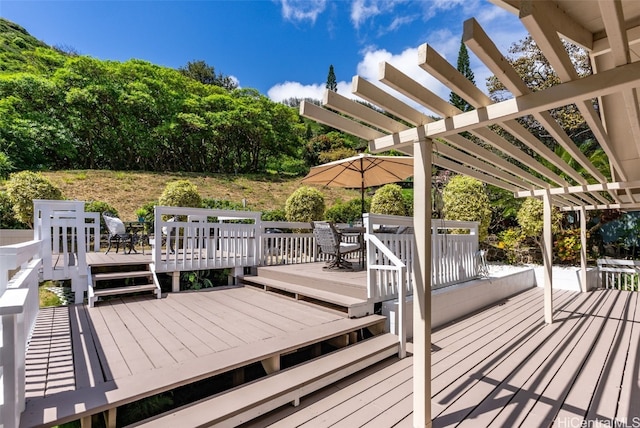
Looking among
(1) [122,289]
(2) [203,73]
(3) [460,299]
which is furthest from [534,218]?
(2) [203,73]

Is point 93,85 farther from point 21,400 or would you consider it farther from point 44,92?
point 21,400

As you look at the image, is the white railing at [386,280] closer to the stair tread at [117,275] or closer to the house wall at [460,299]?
the house wall at [460,299]

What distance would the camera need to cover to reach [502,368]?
10.2ft

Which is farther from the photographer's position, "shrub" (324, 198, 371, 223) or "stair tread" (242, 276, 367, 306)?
"shrub" (324, 198, 371, 223)

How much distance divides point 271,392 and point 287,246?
13.5 ft

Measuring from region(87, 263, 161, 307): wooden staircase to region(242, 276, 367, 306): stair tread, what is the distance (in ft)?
5.00

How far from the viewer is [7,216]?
895cm

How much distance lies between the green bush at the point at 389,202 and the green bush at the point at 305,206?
1.97 metres

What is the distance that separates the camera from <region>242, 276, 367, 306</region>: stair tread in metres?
3.81

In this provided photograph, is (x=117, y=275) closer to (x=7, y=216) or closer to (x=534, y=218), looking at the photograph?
(x=7, y=216)

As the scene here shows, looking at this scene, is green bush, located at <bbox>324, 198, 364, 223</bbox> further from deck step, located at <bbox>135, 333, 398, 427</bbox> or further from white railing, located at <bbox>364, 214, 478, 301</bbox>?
deck step, located at <bbox>135, 333, 398, 427</bbox>

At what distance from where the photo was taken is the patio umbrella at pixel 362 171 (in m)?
5.50

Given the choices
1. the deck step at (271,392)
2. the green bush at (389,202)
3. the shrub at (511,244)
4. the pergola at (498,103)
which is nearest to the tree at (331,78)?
the green bush at (389,202)

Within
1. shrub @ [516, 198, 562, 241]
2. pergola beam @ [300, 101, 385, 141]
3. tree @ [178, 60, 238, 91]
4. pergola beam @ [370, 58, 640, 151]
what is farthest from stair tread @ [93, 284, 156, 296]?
tree @ [178, 60, 238, 91]
